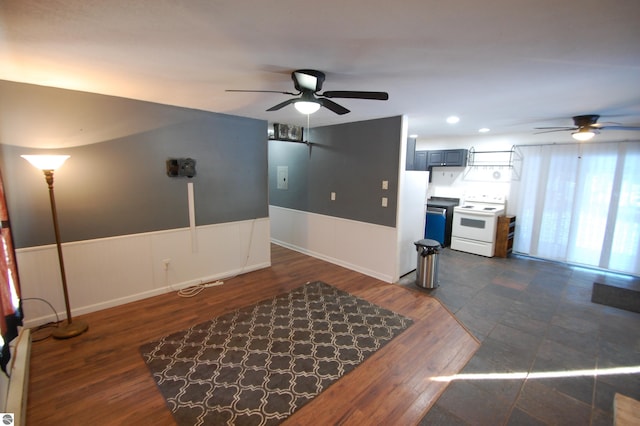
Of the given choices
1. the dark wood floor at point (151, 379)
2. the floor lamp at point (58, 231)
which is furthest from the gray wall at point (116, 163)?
the dark wood floor at point (151, 379)

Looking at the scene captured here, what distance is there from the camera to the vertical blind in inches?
168

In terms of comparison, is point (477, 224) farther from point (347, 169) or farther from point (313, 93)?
point (313, 93)

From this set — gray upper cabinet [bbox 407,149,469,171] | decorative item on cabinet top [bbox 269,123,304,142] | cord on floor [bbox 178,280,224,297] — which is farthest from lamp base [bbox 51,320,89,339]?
gray upper cabinet [bbox 407,149,469,171]

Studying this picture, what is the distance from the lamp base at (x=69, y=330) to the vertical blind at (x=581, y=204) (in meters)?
7.04

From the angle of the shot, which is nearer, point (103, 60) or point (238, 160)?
point (103, 60)

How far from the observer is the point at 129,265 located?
3.26 metres

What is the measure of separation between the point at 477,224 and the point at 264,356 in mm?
4810

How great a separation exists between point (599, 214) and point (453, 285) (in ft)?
9.86

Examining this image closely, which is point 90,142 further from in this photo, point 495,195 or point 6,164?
point 495,195

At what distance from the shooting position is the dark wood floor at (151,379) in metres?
1.82

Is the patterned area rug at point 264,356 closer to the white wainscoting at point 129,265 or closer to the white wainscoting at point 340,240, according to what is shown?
the white wainscoting at point 340,240

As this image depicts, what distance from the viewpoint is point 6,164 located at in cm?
253

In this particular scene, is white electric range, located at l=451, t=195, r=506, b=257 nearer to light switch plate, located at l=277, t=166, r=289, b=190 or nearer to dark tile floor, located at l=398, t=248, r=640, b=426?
dark tile floor, located at l=398, t=248, r=640, b=426

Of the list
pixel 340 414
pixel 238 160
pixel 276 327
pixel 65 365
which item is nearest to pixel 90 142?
pixel 238 160
